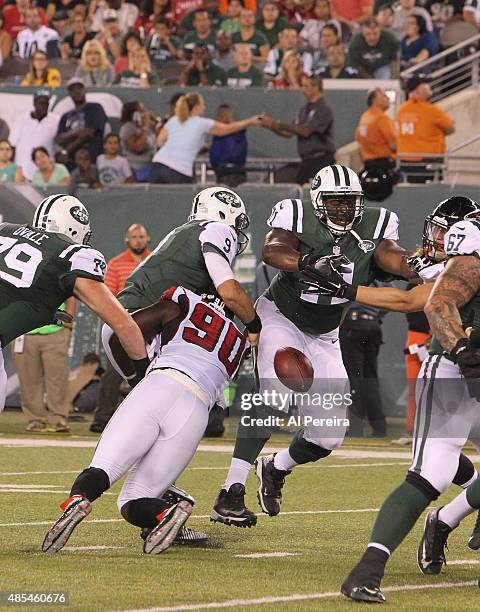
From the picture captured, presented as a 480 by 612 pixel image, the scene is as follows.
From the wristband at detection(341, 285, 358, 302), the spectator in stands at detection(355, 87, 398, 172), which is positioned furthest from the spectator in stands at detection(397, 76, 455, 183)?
the wristband at detection(341, 285, 358, 302)

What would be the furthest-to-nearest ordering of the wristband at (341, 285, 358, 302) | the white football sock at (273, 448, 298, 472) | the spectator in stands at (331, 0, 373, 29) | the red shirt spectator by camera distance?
the spectator in stands at (331, 0, 373, 29), the red shirt spectator, the white football sock at (273, 448, 298, 472), the wristband at (341, 285, 358, 302)

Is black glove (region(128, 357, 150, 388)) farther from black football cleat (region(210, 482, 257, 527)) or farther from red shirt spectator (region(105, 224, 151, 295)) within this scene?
red shirt spectator (region(105, 224, 151, 295))

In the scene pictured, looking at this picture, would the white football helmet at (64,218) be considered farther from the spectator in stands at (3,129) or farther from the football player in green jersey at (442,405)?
the spectator in stands at (3,129)

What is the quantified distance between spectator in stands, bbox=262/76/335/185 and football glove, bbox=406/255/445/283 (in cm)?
675

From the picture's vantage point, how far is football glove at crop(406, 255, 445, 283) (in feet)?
20.8

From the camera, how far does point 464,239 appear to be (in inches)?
205

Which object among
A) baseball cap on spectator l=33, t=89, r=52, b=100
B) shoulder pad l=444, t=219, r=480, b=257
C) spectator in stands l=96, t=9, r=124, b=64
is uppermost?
shoulder pad l=444, t=219, r=480, b=257

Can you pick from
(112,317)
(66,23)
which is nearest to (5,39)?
(66,23)

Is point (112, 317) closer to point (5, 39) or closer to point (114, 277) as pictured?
point (114, 277)

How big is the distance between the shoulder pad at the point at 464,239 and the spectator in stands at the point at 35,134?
31.8 ft

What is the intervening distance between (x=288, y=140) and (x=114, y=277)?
139 inches

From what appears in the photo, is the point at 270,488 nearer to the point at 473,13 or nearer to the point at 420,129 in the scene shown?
the point at 420,129

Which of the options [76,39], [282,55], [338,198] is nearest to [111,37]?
[76,39]

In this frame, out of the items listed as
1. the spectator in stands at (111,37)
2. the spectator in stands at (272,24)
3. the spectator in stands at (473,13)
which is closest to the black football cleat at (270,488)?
the spectator in stands at (272,24)
